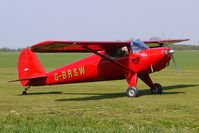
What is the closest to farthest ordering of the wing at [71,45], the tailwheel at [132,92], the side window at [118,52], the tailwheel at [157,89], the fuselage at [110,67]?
the wing at [71,45] → the tailwheel at [132,92] → the fuselage at [110,67] → the side window at [118,52] → the tailwheel at [157,89]

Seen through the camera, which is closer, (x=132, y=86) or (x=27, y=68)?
(x=132, y=86)

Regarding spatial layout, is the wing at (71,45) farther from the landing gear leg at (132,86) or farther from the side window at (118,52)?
the landing gear leg at (132,86)

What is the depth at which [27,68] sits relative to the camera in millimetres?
20656

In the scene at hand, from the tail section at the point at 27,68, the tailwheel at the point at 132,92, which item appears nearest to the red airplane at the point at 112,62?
the tailwheel at the point at 132,92

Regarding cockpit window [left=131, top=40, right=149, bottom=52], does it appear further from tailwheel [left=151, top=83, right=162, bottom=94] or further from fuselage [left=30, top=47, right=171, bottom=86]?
tailwheel [left=151, top=83, right=162, bottom=94]

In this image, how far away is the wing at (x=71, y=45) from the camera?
16.3 meters

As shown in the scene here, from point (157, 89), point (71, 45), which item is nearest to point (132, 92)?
point (157, 89)

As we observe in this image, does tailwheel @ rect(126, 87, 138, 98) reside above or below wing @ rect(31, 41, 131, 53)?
below

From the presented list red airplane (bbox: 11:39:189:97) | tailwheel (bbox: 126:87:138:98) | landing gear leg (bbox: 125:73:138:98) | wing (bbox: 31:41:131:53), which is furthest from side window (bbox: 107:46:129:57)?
tailwheel (bbox: 126:87:138:98)

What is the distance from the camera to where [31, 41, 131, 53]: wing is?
53.4 feet

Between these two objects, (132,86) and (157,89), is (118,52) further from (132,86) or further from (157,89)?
(157,89)

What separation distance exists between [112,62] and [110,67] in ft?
0.99

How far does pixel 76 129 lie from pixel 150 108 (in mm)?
4831

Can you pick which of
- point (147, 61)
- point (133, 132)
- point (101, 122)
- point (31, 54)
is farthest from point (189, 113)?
point (31, 54)
